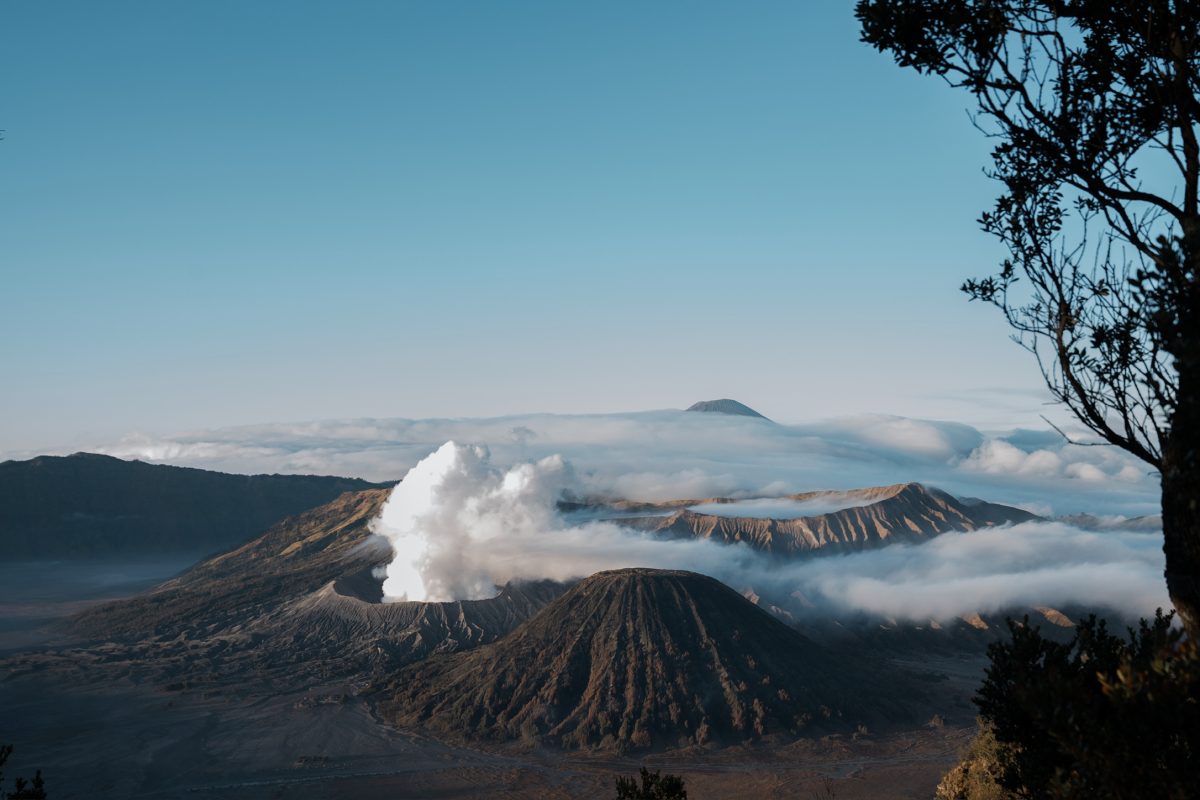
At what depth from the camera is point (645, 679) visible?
87438 mm

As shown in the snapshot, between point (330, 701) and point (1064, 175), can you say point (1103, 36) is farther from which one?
point (330, 701)

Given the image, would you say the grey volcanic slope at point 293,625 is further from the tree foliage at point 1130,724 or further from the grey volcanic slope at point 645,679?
the tree foliage at point 1130,724

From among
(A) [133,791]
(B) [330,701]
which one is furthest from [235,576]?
(A) [133,791]

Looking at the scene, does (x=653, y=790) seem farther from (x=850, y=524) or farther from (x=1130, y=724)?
(x=850, y=524)

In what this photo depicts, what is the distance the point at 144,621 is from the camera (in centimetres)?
14612

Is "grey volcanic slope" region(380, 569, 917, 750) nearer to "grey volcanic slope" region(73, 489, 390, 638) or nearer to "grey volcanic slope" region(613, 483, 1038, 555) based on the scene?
"grey volcanic slope" region(73, 489, 390, 638)

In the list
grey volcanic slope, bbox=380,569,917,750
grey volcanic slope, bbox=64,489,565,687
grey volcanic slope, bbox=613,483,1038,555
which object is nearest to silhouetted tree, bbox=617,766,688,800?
grey volcanic slope, bbox=380,569,917,750

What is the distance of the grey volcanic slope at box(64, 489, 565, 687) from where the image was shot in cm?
11525

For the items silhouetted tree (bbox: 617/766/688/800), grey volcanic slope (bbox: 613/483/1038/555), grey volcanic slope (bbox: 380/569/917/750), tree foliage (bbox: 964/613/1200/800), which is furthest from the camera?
grey volcanic slope (bbox: 613/483/1038/555)

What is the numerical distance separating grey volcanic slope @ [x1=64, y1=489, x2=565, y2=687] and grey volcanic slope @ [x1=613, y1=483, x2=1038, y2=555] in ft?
121

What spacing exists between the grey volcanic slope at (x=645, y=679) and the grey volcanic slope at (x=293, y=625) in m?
17.6

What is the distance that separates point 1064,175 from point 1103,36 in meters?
1.78

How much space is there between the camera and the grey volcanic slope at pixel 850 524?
164 m

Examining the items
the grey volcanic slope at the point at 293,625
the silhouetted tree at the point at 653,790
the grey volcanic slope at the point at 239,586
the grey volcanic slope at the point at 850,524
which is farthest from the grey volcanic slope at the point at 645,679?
the silhouetted tree at the point at 653,790
